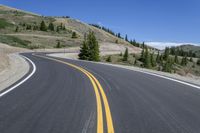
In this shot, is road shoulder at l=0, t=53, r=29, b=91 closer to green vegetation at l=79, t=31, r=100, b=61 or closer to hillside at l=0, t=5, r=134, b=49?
green vegetation at l=79, t=31, r=100, b=61

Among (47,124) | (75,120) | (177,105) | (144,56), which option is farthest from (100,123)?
(144,56)

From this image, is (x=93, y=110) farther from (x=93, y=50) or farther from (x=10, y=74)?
(x=93, y=50)

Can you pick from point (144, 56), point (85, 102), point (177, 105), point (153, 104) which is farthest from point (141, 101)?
point (144, 56)

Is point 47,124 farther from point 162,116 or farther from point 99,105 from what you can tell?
point 162,116

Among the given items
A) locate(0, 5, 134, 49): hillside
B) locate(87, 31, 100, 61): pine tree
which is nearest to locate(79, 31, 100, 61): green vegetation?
locate(87, 31, 100, 61): pine tree

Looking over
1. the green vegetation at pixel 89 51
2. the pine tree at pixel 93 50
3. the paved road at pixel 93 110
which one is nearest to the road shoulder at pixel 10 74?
the paved road at pixel 93 110

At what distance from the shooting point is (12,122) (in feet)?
22.3

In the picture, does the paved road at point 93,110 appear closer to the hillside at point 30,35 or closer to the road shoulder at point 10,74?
the road shoulder at point 10,74

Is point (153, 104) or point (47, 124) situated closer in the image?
point (47, 124)

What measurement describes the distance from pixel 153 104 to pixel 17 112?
401 cm

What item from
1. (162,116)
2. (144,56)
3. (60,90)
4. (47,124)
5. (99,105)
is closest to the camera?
(47,124)

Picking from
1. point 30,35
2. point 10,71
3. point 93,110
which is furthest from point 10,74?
point 30,35

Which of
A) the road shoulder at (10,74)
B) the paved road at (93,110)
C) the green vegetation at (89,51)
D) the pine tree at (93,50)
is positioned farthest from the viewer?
the pine tree at (93,50)

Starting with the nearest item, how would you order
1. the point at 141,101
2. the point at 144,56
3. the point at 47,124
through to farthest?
the point at 47,124 → the point at 141,101 → the point at 144,56
